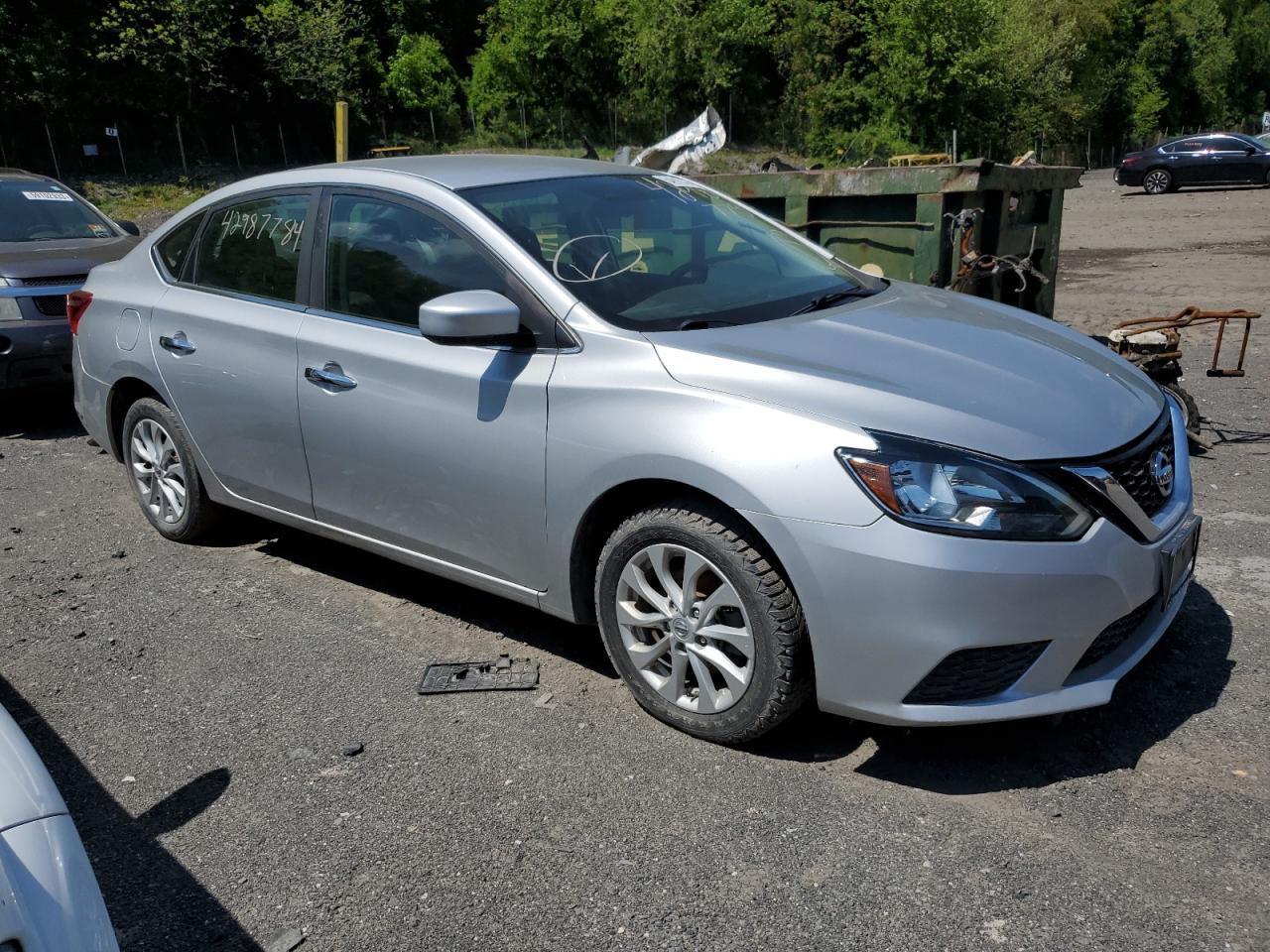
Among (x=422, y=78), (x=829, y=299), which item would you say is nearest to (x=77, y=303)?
(x=829, y=299)

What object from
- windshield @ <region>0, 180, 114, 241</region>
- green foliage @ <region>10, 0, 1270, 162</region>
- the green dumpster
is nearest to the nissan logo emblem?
the green dumpster

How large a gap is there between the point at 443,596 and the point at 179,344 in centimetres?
155

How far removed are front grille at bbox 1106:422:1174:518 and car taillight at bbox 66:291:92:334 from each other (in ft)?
15.2

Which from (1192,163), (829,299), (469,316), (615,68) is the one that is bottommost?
(1192,163)

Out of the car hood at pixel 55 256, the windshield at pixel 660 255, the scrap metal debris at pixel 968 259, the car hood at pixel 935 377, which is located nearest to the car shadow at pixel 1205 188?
the scrap metal debris at pixel 968 259

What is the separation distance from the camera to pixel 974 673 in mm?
3021

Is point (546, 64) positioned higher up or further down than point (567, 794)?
higher up

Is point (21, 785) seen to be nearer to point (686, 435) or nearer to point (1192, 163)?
point (686, 435)

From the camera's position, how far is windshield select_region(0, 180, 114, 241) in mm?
8672

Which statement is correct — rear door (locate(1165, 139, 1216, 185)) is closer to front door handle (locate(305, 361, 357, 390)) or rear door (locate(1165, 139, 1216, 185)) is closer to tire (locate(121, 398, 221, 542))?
tire (locate(121, 398, 221, 542))

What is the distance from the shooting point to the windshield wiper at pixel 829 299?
3.92 metres

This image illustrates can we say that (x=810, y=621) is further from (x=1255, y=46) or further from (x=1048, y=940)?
(x=1255, y=46)

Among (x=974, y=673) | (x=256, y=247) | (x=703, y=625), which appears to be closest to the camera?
(x=974, y=673)

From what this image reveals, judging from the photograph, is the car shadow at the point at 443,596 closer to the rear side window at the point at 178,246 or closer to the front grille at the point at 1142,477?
the rear side window at the point at 178,246
